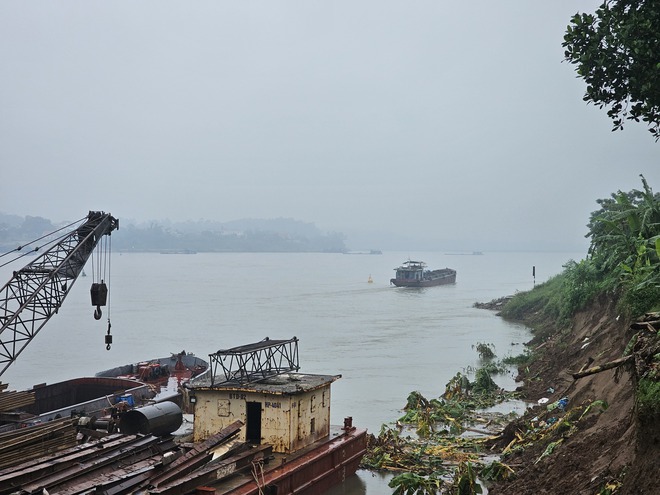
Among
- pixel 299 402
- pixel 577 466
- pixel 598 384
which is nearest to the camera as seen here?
pixel 577 466

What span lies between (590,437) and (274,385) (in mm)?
8462

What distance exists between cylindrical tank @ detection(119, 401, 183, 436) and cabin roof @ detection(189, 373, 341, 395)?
1087 mm

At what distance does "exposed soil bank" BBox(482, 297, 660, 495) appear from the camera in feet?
32.0

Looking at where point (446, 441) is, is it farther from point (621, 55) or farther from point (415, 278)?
point (415, 278)

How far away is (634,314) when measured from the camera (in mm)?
18656

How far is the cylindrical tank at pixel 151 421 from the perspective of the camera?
17547 mm

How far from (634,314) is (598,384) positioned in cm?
239

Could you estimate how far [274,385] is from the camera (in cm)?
1825

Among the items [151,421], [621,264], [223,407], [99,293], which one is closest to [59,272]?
[99,293]

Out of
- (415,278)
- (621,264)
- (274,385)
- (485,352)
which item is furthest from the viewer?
(415,278)

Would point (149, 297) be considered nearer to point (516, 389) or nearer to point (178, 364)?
point (178, 364)

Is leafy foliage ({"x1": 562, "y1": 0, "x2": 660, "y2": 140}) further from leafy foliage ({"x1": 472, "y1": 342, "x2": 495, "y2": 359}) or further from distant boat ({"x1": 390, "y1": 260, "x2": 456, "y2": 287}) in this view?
distant boat ({"x1": 390, "y1": 260, "x2": 456, "y2": 287})

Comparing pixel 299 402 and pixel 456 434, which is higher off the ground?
pixel 299 402

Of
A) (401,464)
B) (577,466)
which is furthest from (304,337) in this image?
(577,466)
